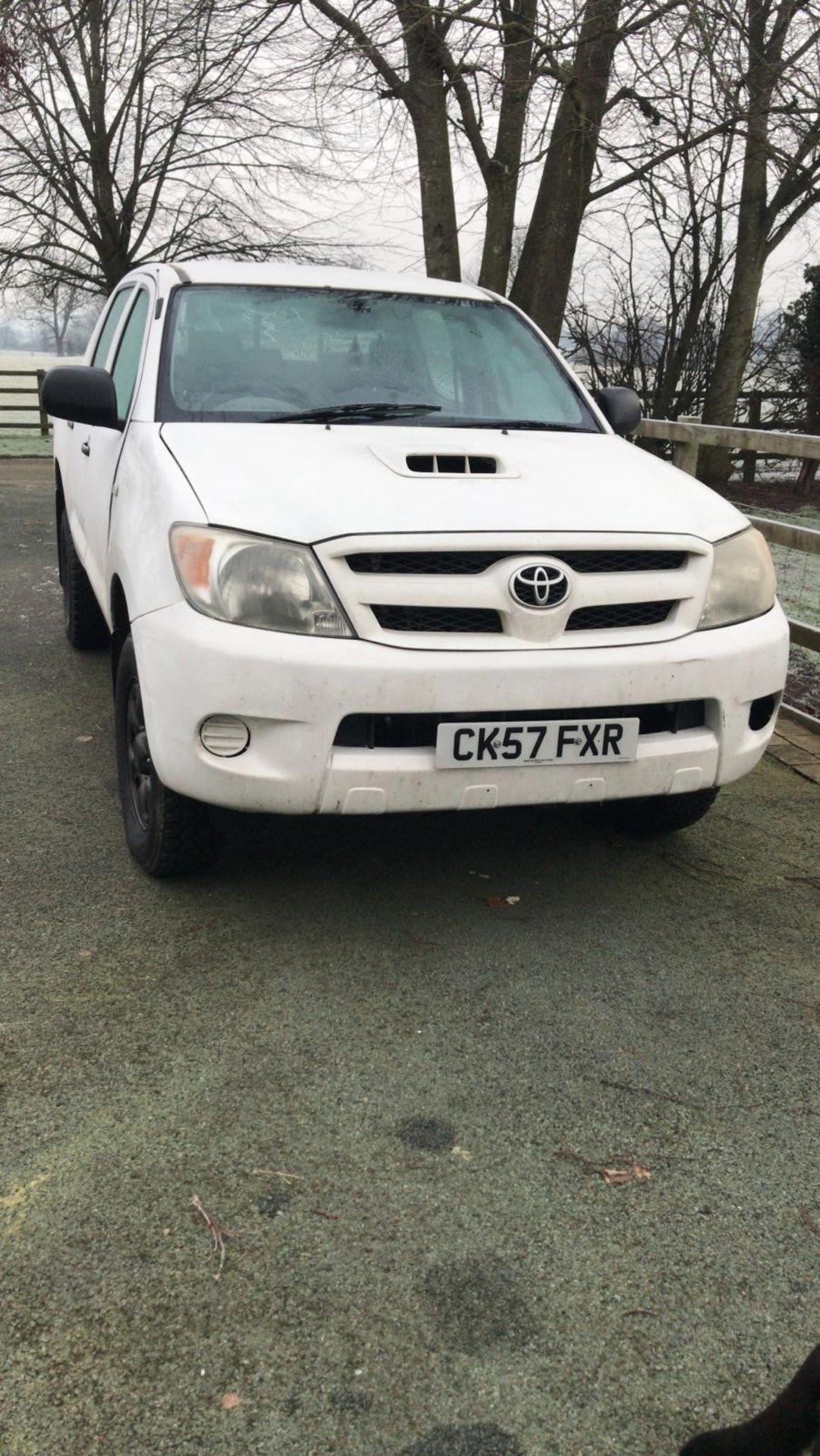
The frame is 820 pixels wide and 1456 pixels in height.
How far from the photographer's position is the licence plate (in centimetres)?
302

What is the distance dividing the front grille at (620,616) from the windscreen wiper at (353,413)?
3.73ft

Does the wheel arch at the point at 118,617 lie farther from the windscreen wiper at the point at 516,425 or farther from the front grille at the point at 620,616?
the front grille at the point at 620,616

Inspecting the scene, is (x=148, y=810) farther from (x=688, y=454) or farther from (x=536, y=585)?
(x=688, y=454)

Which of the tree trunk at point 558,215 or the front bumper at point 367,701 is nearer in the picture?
the front bumper at point 367,701

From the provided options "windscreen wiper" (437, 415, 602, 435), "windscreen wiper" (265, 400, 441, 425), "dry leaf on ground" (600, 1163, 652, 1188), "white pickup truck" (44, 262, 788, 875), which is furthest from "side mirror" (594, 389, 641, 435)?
"dry leaf on ground" (600, 1163, 652, 1188)

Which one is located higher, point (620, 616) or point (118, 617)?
point (620, 616)

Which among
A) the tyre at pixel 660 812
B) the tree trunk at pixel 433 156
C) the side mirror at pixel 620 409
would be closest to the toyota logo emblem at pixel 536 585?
the tyre at pixel 660 812

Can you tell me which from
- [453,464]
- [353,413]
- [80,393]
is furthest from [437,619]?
[80,393]

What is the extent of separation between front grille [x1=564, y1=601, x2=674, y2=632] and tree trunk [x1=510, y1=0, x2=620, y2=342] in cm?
818

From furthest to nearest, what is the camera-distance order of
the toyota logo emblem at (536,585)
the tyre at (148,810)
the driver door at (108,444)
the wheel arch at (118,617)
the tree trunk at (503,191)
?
the tree trunk at (503,191), the driver door at (108,444), the wheel arch at (118,617), the tyre at (148,810), the toyota logo emblem at (536,585)

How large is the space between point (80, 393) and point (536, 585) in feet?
5.98

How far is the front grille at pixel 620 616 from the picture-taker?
3176 millimetres

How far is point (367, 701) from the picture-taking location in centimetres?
294

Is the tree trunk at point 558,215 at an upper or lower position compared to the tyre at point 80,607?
upper
